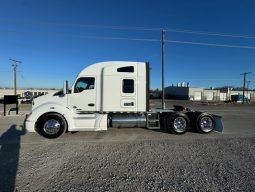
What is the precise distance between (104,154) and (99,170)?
1.23 m

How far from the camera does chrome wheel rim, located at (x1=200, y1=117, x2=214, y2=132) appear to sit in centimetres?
950

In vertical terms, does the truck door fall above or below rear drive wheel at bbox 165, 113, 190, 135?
above

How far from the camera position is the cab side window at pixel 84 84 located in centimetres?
902

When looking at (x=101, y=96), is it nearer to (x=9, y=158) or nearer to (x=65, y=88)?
(x=65, y=88)

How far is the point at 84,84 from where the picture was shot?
9055 mm

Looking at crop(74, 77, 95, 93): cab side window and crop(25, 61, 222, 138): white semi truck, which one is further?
crop(74, 77, 95, 93): cab side window

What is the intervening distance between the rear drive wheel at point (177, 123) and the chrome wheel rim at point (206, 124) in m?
0.68

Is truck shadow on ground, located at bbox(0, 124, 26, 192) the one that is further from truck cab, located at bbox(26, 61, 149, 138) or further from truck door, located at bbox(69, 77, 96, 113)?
truck door, located at bbox(69, 77, 96, 113)

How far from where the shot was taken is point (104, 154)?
6.20m

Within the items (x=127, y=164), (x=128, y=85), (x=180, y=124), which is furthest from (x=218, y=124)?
(x=127, y=164)

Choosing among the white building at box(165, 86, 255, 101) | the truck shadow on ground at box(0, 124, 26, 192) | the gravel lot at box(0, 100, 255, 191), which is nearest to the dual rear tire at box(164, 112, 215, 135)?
the gravel lot at box(0, 100, 255, 191)

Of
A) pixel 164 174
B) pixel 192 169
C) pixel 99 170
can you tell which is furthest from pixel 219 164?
pixel 99 170

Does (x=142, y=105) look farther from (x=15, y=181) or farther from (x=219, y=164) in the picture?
(x=15, y=181)

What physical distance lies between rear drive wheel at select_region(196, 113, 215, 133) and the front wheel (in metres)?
5.87
